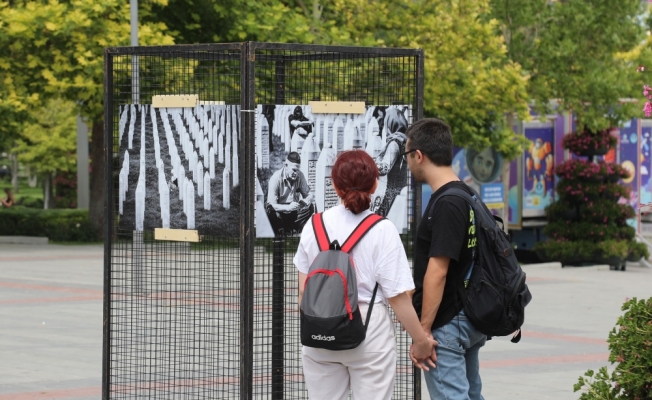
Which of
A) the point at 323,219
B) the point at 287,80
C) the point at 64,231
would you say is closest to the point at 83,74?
the point at 64,231

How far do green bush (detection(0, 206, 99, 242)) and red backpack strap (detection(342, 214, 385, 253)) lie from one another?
2250cm

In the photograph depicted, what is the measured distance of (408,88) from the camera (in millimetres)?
6188

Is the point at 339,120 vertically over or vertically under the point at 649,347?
over

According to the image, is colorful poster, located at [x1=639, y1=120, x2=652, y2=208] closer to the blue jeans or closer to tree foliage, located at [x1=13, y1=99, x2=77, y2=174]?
tree foliage, located at [x1=13, y1=99, x2=77, y2=174]

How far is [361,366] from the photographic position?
465cm

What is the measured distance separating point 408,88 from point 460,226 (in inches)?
67.1

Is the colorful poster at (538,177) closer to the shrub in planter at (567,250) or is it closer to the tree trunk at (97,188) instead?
the shrub in planter at (567,250)

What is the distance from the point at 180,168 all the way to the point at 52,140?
3486cm

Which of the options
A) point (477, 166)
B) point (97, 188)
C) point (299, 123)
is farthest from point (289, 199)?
point (97, 188)

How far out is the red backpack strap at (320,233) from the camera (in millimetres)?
4633

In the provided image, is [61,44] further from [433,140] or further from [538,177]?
[433,140]

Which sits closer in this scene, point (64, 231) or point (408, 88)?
point (408, 88)

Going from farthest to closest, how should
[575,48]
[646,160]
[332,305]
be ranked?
[646,160], [575,48], [332,305]

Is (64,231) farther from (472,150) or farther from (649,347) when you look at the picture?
(649,347)
